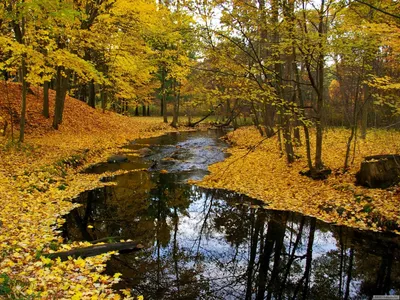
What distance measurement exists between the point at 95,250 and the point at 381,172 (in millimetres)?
7838

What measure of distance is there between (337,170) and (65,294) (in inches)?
369

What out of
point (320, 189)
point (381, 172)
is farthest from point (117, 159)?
point (381, 172)

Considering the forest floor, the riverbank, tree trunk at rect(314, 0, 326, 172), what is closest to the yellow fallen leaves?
the forest floor

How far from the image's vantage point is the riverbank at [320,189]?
25.8 feet

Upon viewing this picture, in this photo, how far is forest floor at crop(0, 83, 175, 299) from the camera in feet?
14.2

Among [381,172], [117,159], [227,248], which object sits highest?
[381,172]

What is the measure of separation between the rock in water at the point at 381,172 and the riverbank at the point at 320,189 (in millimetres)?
290

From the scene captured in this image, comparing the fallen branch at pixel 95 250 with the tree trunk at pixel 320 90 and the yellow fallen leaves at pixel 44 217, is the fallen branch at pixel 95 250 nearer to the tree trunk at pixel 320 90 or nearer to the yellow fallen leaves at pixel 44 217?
the yellow fallen leaves at pixel 44 217

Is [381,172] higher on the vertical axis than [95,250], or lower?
higher

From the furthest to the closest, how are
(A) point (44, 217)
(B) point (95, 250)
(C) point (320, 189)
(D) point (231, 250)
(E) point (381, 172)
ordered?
(C) point (320, 189)
(E) point (381, 172)
(A) point (44, 217)
(D) point (231, 250)
(B) point (95, 250)

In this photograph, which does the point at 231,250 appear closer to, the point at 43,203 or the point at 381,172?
the point at 43,203

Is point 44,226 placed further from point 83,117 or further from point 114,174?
point 83,117

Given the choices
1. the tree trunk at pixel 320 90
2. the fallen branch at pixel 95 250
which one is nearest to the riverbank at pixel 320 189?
the tree trunk at pixel 320 90

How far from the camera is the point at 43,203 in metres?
8.12
